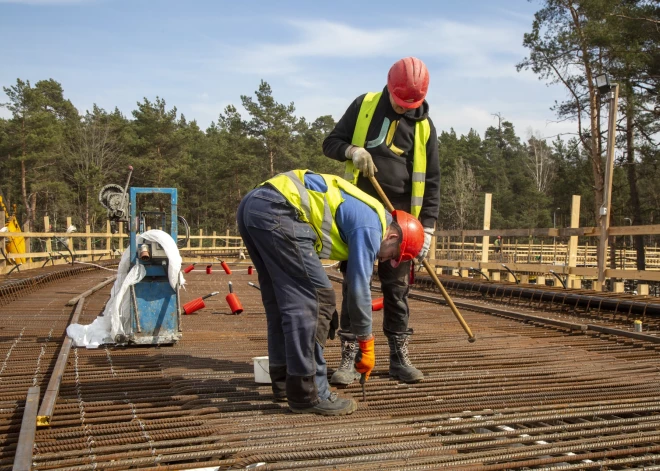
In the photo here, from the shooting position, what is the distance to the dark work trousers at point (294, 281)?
9.27 ft

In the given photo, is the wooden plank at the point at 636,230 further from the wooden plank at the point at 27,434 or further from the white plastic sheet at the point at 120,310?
the wooden plank at the point at 27,434

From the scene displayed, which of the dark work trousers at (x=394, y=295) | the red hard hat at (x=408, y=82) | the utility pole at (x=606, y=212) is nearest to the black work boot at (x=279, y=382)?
the dark work trousers at (x=394, y=295)

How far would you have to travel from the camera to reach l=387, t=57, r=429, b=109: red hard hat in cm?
352

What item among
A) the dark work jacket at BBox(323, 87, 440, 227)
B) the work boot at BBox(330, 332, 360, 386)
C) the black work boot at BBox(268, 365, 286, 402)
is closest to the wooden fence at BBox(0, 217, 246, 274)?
the dark work jacket at BBox(323, 87, 440, 227)

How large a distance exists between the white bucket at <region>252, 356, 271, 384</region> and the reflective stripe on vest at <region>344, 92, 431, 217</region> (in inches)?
48.5

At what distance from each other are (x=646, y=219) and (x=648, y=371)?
142 ft

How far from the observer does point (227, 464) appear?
88.3 inches

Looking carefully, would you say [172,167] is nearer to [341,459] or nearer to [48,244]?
[48,244]

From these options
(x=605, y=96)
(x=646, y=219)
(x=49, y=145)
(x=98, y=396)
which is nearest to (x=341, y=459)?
(x=98, y=396)

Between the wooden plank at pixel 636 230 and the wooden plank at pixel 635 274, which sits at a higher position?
the wooden plank at pixel 636 230

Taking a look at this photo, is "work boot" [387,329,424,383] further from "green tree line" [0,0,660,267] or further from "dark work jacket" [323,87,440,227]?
"green tree line" [0,0,660,267]

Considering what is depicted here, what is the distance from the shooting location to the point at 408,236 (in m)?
3.05

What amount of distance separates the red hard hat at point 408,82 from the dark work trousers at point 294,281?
112 cm

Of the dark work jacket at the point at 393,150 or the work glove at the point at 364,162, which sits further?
the dark work jacket at the point at 393,150
